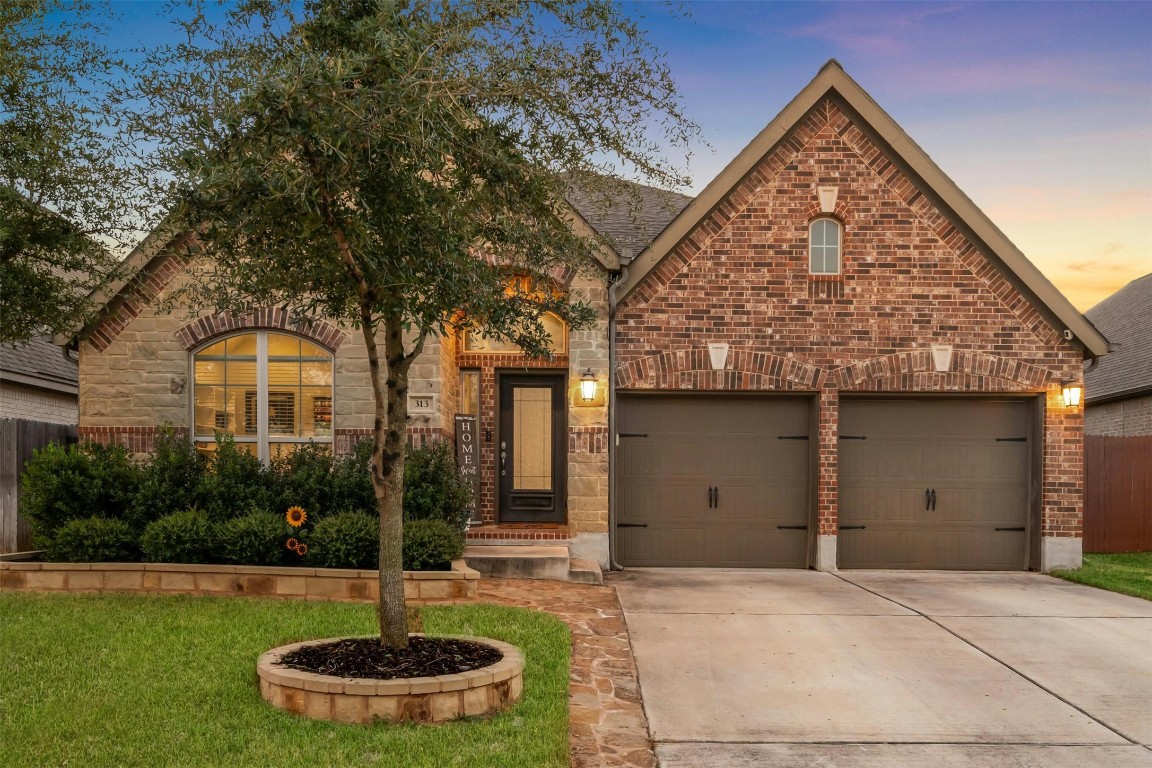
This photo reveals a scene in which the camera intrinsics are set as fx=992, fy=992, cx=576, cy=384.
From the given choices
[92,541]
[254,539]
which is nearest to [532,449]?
[254,539]

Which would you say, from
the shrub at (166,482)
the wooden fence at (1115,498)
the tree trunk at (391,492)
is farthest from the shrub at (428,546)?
the wooden fence at (1115,498)

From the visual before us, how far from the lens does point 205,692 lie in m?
6.56

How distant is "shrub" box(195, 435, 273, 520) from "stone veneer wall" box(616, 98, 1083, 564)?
16.4 ft

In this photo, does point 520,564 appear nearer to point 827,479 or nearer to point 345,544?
point 345,544

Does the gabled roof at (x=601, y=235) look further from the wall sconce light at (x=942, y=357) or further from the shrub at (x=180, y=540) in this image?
the wall sconce light at (x=942, y=357)

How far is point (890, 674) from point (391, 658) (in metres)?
3.85

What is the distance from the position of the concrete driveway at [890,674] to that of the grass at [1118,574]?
46cm

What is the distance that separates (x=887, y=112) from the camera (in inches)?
522

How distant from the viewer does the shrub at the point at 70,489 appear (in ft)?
35.2

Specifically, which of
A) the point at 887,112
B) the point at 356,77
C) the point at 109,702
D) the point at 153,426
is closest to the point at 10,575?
the point at 153,426

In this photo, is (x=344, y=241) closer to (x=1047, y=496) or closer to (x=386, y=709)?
(x=386, y=709)

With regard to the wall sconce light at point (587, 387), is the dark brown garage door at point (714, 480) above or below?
below

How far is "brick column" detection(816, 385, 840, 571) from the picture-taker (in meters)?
13.3

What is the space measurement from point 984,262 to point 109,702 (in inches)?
459
